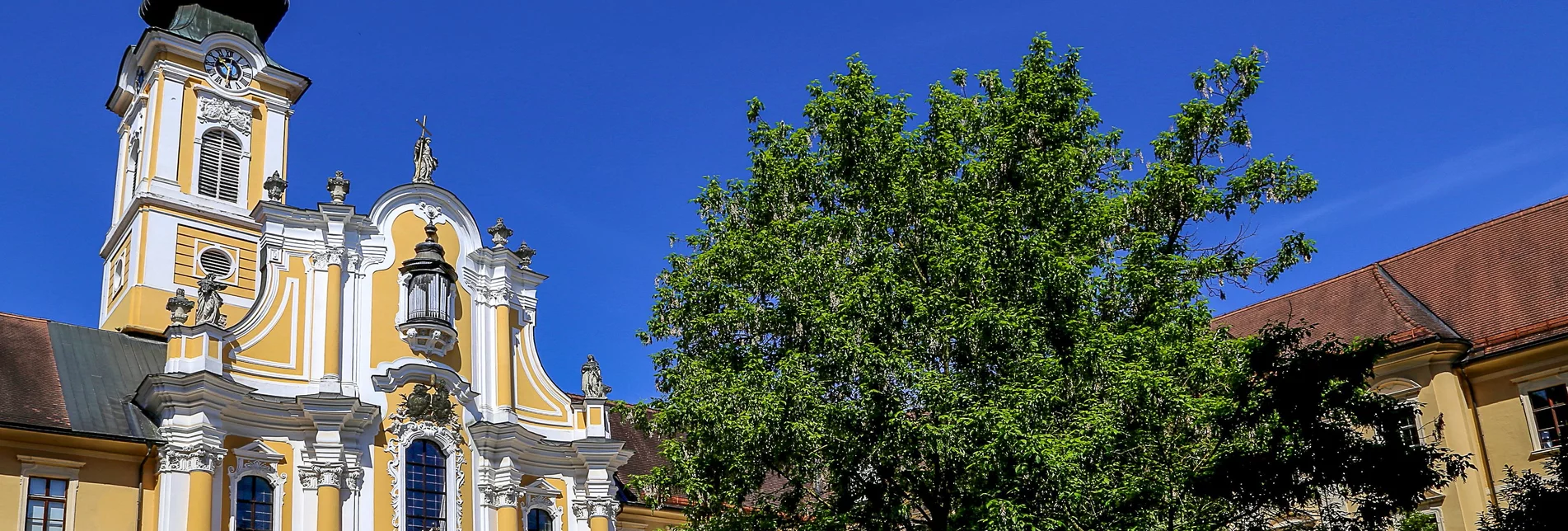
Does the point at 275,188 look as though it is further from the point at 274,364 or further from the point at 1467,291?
the point at 1467,291

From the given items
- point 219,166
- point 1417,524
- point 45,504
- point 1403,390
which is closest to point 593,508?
point 45,504

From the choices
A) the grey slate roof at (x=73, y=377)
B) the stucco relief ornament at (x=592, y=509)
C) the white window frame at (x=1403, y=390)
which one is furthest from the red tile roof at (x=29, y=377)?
the white window frame at (x=1403, y=390)

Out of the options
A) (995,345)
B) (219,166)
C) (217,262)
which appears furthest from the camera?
(219,166)

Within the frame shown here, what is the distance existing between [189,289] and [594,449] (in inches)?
412

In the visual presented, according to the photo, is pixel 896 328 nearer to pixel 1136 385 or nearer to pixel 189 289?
pixel 1136 385

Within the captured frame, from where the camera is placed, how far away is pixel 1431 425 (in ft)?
93.1

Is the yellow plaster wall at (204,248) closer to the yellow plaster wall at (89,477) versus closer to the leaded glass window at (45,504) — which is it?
the yellow plaster wall at (89,477)

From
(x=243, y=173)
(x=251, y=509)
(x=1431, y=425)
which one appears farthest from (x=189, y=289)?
(x=1431, y=425)

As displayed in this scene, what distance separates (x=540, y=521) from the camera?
92.6 ft

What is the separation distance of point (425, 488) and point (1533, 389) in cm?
2289

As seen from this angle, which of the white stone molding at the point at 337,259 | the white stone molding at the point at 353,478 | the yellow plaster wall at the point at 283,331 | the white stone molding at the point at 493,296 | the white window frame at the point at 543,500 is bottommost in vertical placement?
the white window frame at the point at 543,500

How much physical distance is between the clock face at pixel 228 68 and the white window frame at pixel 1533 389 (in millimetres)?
30309

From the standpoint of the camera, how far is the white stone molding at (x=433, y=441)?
25.8 m

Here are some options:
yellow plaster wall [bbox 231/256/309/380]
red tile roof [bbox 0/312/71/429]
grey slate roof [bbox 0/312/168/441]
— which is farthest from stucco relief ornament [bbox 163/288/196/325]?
red tile roof [bbox 0/312/71/429]
